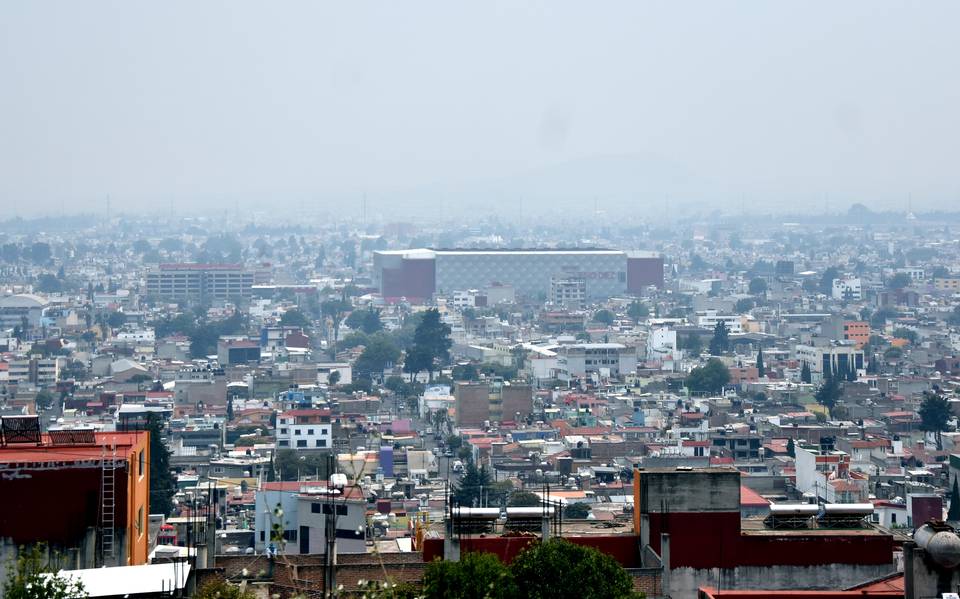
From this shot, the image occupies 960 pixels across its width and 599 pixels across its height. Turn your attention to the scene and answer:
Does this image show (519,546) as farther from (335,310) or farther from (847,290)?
(847,290)

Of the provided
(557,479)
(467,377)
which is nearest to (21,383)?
(467,377)

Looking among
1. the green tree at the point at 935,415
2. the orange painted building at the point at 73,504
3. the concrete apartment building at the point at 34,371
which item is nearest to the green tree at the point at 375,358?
the concrete apartment building at the point at 34,371

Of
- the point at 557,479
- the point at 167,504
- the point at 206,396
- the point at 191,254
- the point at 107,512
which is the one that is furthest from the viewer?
the point at 191,254

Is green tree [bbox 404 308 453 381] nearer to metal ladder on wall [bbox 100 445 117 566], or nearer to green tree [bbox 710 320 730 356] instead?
green tree [bbox 710 320 730 356]

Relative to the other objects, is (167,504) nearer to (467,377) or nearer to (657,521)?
(657,521)

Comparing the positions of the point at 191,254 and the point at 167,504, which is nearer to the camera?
the point at 167,504

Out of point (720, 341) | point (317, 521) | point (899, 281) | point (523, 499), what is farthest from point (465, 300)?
point (317, 521)

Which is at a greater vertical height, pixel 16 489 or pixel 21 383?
pixel 16 489
